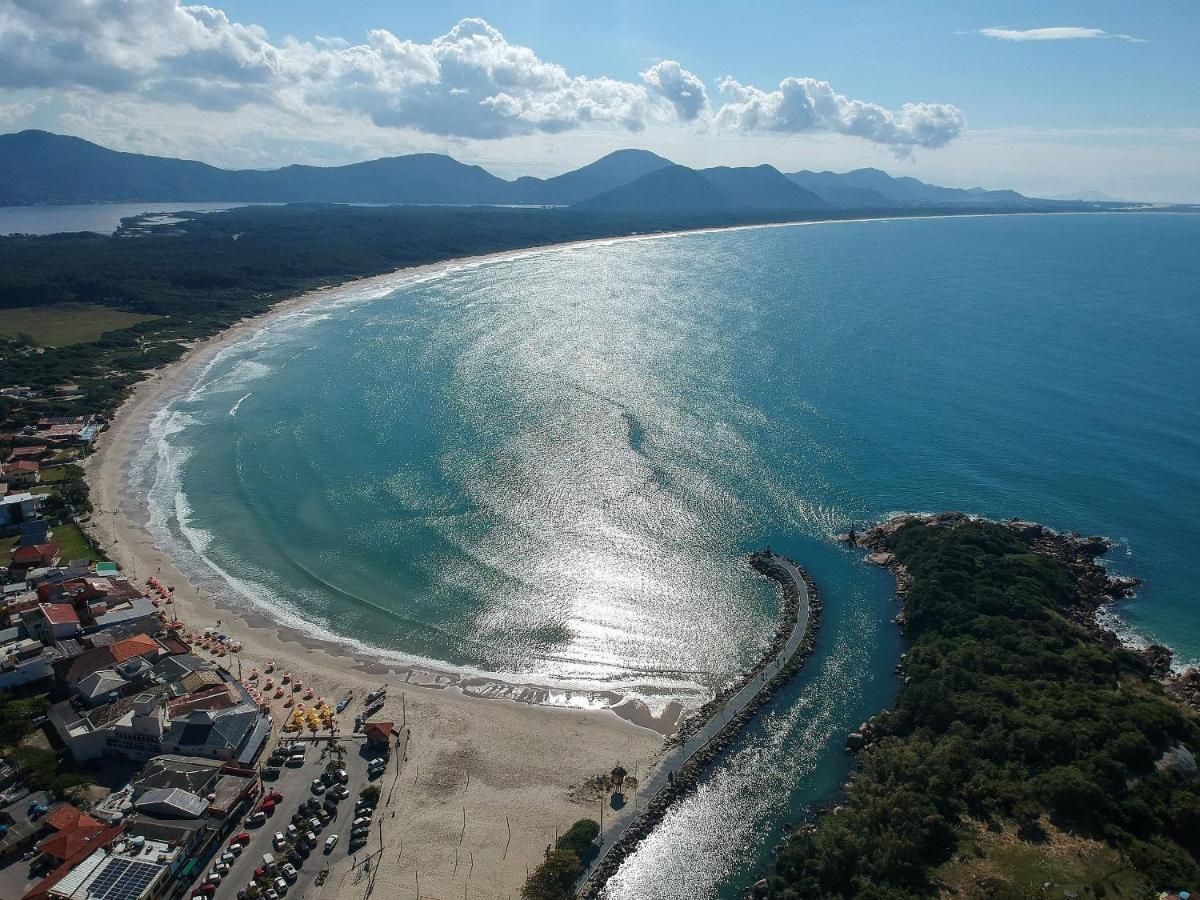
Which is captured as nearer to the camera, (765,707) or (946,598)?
(765,707)

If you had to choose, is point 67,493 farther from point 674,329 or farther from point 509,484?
point 674,329

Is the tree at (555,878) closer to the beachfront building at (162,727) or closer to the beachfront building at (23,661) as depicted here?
the beachfront building at (162,727)

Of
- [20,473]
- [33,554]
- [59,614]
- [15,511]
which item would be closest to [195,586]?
[59,614]

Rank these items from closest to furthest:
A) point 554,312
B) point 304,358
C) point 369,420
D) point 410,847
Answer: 1. point 410,847
2. point 369,420
3. point 304,358
4. point 554,312

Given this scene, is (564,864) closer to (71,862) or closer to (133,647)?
(71,862)

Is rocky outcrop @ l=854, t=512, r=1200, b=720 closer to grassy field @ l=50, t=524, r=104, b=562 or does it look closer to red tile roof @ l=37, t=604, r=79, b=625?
red tile roof @ l=37, t=604, r=79, b=625

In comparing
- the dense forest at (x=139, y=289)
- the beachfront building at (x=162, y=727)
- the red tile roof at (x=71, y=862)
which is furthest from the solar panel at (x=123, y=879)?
the dense forest at (x=139, y=289)

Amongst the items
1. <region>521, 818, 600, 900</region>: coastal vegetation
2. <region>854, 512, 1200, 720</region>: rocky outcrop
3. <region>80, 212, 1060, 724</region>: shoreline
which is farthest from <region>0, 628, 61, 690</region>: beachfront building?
<region>854, 512, 1200, 720</region>: rocky outcrop

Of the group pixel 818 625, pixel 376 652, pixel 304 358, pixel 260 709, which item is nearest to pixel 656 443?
pixel 818 625
